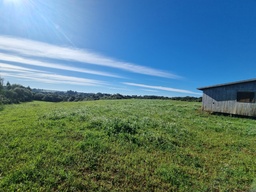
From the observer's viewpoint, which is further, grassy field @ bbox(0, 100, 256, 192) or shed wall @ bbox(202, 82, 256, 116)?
shed wall @ bbox(202, 82, 256, 116)

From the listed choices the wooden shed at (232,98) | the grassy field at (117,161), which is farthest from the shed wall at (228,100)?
the grassy field at (117,161)

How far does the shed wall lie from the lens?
16.5m

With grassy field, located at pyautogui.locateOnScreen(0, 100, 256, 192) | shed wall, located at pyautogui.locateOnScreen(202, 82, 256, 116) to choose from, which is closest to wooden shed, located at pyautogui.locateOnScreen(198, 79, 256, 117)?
shed wall, located at pyautogui.locateOnScreen(202, 82, 256, 116)

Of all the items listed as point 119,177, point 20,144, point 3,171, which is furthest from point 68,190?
point 20,144

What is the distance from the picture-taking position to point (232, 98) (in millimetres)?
17703

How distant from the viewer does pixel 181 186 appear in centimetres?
432

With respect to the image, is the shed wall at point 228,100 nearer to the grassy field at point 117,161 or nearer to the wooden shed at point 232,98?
the wooden shed at point 232,98

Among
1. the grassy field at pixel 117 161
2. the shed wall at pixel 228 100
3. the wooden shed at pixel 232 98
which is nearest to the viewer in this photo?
the grassy field at pixel 117 161

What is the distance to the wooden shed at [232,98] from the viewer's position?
1638 centimetres

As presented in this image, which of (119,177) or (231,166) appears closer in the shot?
(119,177)

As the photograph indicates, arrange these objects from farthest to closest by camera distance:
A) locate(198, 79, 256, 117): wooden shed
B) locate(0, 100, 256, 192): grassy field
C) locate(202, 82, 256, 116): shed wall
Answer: locate(202, 82, 256, 116): shed wall → locate(198, 79, 256, 117): wooden shed → locate(0, 100, 256, 192): grassy field

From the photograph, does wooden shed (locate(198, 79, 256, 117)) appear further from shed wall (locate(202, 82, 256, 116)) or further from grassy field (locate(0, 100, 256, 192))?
grassy field (locate(0, 100, 256, 192))

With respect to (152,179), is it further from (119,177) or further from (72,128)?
(72,128)

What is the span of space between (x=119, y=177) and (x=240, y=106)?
18.2m
